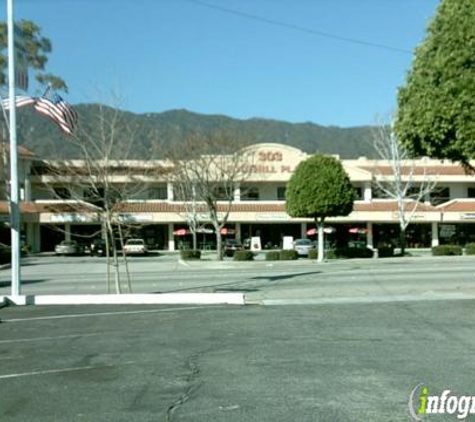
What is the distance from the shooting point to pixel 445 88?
14.3 m

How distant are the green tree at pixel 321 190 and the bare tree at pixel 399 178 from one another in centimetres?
685

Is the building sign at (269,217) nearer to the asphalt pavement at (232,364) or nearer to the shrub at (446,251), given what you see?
the shrub at (446,251)

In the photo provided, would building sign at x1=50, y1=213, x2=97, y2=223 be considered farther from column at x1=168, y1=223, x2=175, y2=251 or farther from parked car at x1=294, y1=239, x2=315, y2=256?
parked car at x1=294, y1=239, x2=315, y2=256

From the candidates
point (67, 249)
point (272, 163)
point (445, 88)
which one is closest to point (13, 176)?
point (445, 88)

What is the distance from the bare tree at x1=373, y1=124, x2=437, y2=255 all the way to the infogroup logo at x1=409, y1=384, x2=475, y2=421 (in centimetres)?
3848

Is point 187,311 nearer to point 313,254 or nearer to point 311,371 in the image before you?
point 311,371

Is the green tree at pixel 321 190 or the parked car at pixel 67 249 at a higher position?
the green tree at pixel 321 190

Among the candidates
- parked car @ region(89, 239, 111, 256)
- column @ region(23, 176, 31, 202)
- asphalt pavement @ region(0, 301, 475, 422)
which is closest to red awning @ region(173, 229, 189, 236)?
parked car @ region(89, 239, 111, 256)

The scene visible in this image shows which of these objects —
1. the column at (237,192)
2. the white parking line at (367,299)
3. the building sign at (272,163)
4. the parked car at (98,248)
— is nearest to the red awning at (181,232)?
the column at (237,192)

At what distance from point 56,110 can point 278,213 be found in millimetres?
43753

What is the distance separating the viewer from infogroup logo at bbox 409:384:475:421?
643 centimetres

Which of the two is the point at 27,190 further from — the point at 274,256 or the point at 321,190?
the point at 321,190

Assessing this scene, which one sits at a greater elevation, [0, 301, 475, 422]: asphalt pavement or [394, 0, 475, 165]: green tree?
[394, 0, 475, 165]: green tree

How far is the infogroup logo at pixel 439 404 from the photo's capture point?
643 cm
